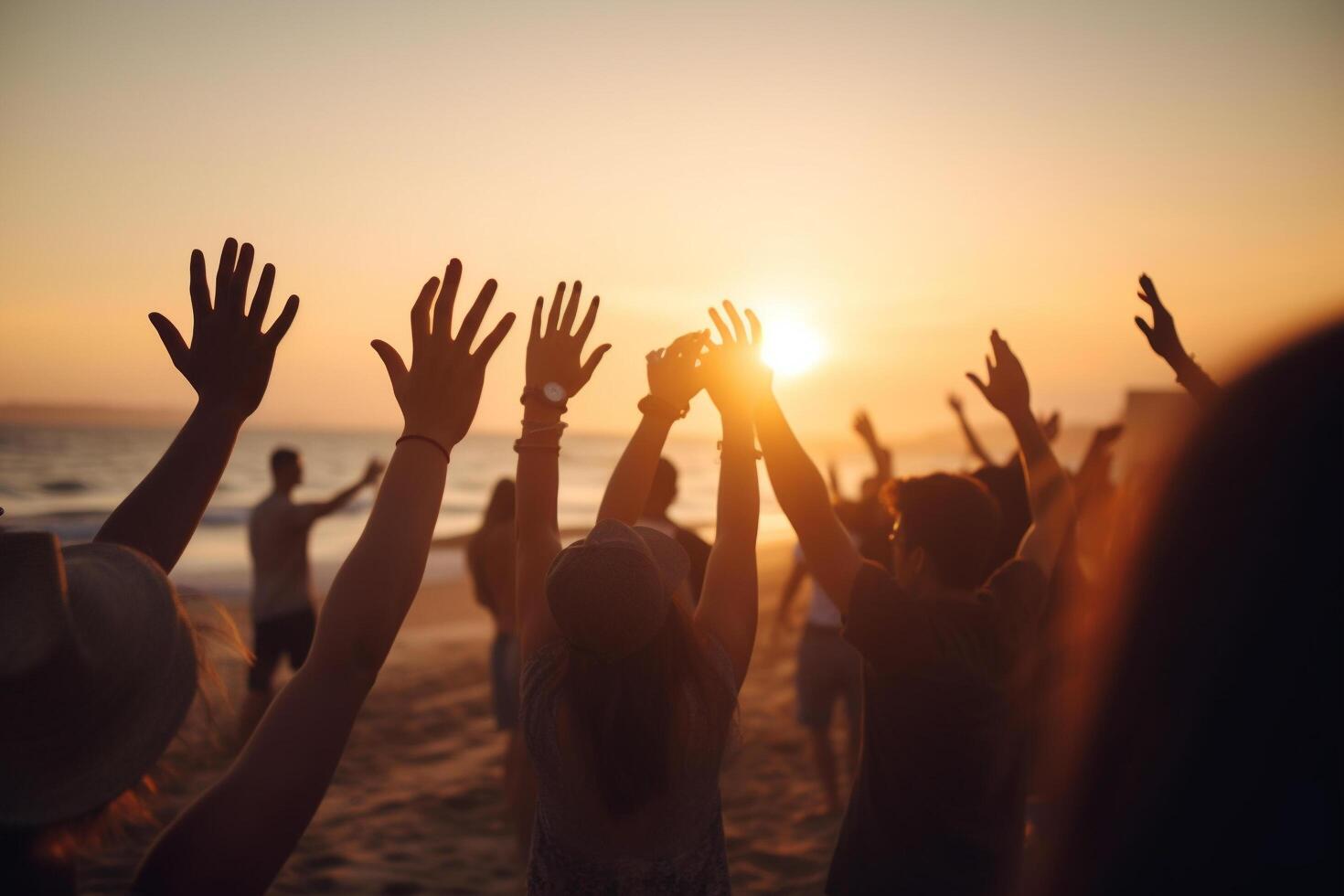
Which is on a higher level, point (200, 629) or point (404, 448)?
point (404, 448)

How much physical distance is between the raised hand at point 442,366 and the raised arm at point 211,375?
14.0 inches

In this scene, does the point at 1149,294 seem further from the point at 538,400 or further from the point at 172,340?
the point at 172,340

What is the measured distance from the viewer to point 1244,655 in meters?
1.10

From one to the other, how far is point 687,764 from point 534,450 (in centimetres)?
94

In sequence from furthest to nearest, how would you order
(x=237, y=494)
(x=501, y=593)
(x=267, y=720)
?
1. (x=237, y=494)
2. (x=501, y=593)
3. (x=267, y=720)

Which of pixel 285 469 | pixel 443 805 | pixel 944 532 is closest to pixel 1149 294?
pixel 944 532

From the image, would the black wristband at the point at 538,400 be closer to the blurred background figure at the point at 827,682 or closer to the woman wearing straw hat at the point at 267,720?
the woman wearing straw hat at the point at 267,720

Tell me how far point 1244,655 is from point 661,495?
4064 millimetres

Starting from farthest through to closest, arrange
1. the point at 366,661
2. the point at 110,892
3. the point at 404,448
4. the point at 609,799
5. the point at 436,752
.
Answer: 1. the point at 436,752
2. the point at 110,892
3. the point at 609,799
4. the point at 404,448
5. the point at 366,661

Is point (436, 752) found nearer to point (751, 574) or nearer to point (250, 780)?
point (751, 574)

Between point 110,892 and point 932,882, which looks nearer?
point 932,882

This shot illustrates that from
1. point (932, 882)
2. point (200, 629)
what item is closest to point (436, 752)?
point (932, 882)

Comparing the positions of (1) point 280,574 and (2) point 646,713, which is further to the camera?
(1) point 280,574

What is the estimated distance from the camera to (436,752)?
808cm
